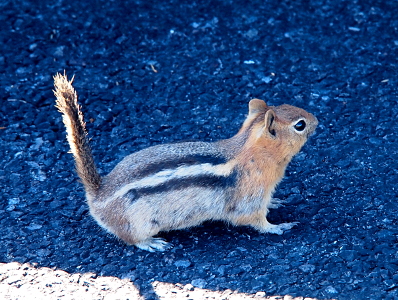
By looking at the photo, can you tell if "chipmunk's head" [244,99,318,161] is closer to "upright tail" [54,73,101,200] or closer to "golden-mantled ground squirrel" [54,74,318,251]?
"golden-mantled ground squirrel" [54,74,318,251]

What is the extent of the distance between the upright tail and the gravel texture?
42 centimetres

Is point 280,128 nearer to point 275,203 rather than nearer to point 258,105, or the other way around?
point 258,105

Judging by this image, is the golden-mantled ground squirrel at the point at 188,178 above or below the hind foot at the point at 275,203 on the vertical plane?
above

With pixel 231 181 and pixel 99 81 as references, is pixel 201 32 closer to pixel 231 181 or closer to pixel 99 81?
pixel 99 81

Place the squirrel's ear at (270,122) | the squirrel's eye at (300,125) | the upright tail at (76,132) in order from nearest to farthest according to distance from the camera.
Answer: the upright tail at (76,132) → the squirrel's ear at (270,122) → the squirrel's eye at (300,125)

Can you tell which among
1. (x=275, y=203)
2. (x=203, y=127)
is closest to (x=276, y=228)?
(x=275, y=203)

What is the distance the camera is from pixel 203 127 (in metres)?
5.25

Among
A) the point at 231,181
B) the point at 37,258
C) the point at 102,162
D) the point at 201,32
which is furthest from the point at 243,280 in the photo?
the point at 201,32

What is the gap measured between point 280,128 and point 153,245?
116cm

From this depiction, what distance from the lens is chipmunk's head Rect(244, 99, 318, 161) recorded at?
4.02 meters

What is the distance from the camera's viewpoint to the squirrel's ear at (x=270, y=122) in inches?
155

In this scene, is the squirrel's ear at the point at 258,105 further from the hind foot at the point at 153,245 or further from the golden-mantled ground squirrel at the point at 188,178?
the hind foot at the point at 153,245

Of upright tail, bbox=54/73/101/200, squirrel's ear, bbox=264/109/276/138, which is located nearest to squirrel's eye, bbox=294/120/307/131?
squirrel's ear, bbox=264/109/276/138

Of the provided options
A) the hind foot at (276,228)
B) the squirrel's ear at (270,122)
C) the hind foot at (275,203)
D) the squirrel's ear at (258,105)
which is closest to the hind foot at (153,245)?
the hind foot at (276,228)
